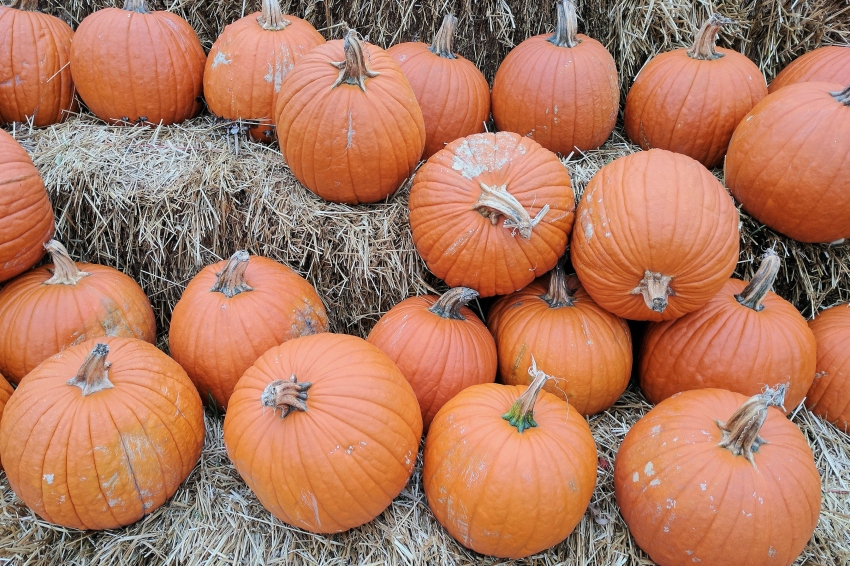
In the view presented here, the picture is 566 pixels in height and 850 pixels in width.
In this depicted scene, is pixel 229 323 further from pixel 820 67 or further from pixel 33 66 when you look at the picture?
pixel 820 67

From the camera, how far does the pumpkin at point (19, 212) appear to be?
267 cm

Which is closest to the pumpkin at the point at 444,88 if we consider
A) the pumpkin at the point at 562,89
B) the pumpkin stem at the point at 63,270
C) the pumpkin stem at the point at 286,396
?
the pumpkin at the point at 562,89

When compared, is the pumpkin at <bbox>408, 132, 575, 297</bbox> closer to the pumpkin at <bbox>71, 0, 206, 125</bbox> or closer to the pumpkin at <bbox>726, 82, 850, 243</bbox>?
the pumpkin at <bbox>726, 82, 850, 243</bbox>

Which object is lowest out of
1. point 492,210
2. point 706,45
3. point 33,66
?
point 492,210

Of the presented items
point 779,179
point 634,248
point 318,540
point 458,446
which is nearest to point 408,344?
point 458,446

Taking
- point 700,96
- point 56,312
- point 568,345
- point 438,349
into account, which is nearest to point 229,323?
point 56,312

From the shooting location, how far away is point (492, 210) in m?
2.56

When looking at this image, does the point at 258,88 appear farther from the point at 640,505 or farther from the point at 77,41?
the point at 640,505

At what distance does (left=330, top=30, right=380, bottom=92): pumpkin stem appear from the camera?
8.65 feet

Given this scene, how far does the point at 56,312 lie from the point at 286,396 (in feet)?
4.39

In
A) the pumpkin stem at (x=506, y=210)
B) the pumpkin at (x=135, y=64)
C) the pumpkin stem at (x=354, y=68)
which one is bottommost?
the pumpkin stem at (x=506, y=210)

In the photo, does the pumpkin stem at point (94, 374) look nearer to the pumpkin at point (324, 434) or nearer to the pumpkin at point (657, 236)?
the pumpkin at point (324, 434)

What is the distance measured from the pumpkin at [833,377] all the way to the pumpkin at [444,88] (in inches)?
78.2

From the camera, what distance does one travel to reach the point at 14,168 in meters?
2.71
